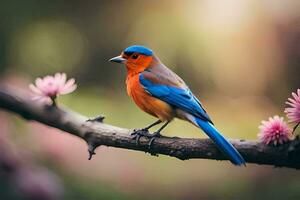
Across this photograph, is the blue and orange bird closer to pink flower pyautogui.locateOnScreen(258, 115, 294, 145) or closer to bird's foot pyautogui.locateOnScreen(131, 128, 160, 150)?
bird's foot pyautogui.locateOnScreen(131, 128, 160, 150)

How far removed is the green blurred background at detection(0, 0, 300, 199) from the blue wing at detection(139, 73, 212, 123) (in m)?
0.10

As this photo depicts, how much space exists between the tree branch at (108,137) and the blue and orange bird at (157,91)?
0.14ft

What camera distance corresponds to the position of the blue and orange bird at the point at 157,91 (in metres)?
0.79

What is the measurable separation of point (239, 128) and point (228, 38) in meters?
0.20

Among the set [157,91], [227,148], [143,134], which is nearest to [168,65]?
[157,91]

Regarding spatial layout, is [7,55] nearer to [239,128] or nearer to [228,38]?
[228,38]

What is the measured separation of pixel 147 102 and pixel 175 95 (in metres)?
0.04

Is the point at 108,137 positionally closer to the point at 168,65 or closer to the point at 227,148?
the point at 227,148

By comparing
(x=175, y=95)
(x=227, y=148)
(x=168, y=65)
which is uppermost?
(x=168, y=65)

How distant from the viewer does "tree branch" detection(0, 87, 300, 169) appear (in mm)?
638

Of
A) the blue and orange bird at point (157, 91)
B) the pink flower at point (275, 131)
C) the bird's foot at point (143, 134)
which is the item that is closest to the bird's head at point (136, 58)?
the blue and orange bird at point (157, 91)

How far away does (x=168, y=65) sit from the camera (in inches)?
42.3

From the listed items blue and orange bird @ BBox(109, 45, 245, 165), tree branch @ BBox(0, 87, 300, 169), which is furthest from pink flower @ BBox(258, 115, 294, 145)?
blue and orange bird @ BBox(109, 45, 245, 165)

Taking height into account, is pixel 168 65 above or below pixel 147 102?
above
